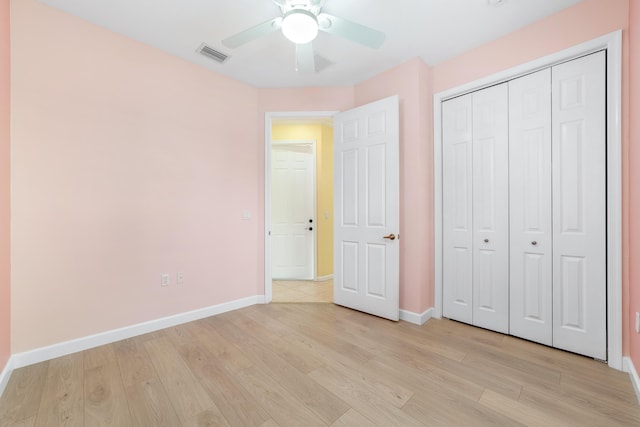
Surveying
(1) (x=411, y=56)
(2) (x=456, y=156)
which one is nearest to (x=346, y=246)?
(2) (x=456, y=156)

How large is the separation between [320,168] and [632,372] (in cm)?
381

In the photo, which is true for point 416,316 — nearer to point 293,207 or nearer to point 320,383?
point 320,383

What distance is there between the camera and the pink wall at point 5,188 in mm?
1746

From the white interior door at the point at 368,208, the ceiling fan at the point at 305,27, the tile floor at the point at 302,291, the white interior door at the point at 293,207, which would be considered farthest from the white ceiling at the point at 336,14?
the tile floor at the point at 302,291

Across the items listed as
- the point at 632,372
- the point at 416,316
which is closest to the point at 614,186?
the point at 632,372

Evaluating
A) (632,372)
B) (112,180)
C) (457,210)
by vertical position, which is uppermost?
(112,180)

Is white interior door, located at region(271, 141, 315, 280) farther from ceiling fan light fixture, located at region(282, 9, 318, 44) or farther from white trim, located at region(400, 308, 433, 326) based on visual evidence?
ceiling fan light fixture, located at region(282, 9, 318, 44)

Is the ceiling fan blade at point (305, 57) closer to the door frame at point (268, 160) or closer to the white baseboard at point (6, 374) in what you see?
the door frame at point (268, 160)

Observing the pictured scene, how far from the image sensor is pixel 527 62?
7.38 ft

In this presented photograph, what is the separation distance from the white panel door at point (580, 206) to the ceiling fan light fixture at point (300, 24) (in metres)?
1.94

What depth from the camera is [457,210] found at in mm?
2723

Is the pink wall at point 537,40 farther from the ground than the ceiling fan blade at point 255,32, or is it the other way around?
the pink wall at point 537,40

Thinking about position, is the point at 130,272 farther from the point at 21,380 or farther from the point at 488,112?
the point at 488,112

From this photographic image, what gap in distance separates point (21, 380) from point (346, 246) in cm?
273
